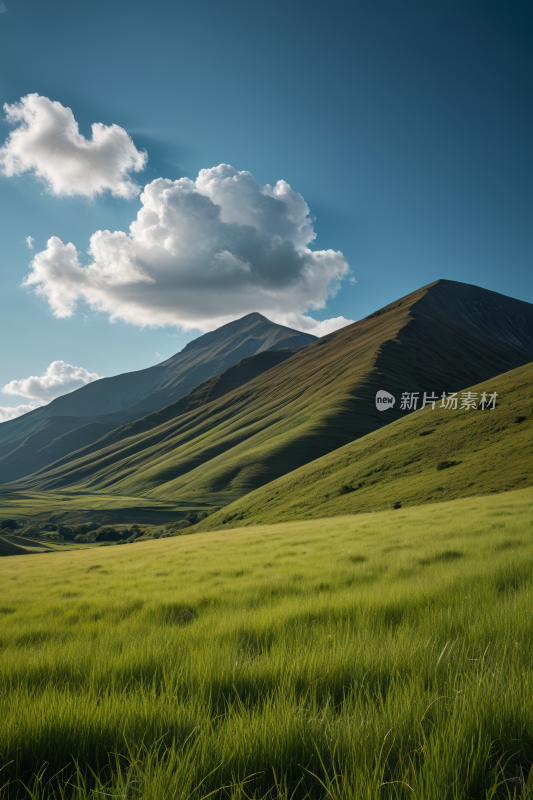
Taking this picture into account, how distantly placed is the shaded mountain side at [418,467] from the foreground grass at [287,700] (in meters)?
35.5

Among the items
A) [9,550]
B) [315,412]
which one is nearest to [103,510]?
[315,412]

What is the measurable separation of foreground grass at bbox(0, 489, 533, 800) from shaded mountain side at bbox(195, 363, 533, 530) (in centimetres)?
3547

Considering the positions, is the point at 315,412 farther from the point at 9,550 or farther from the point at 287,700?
the point at 287,700

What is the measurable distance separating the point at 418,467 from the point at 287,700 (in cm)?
5198

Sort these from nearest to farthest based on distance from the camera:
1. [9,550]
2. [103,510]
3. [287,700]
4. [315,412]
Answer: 1. [287,700]
2. [9,550]
3. [315,412]
4. [103,510]

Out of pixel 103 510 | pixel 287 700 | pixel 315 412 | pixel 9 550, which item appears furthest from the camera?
pixel 103 510

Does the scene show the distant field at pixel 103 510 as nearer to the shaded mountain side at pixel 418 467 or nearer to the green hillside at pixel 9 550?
the shaded mountain side at pixel 418 467

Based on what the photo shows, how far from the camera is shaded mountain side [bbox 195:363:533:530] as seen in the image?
38.7 metres

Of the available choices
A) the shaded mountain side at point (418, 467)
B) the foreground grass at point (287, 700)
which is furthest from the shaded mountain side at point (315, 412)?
the foreground grass at point (287, 700)

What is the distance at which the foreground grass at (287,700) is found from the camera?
1775 millimetres

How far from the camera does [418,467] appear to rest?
5012cm

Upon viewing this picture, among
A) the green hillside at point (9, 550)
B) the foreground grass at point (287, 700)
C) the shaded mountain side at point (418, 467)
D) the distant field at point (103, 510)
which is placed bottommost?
the distant field at point (103, 510)

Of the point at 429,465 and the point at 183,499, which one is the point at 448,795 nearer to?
the point at 429,465

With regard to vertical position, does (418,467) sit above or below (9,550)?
above
